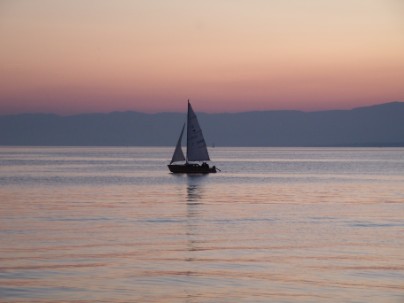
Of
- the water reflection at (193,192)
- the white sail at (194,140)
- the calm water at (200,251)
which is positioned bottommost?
the calm water at (200,251)

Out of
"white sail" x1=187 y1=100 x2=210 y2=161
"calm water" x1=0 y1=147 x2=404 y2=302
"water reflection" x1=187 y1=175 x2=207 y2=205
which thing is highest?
"white sail" x1=187 y1=100 x2=210 y2=161

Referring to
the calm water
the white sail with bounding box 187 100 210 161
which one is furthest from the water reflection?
the white sail with bounding box 187 100 210 161

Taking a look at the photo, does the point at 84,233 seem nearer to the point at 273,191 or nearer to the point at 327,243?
the point at 327,243

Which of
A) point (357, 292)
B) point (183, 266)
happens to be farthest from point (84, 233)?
point (357, 292)

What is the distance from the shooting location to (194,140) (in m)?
99.2

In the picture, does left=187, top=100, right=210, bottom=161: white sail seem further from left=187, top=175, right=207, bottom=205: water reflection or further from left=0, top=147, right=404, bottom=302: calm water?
left=0, top=147, right=404, bottom=302: calm water

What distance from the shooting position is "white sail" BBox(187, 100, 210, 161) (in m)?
98.8

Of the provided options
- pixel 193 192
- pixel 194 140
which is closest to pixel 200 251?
pixel 193 192

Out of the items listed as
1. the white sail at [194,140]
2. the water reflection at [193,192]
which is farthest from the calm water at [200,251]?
the white sail at [194,140]

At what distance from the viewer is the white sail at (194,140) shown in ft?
324

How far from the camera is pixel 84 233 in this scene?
37.8 meters

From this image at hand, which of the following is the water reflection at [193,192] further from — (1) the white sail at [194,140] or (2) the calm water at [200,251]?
(1) the white sail at [194,140]

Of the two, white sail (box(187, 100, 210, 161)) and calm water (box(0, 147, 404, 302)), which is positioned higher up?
white sail (box(187, 100, 210, 161))

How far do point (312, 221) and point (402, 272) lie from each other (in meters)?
18.0
